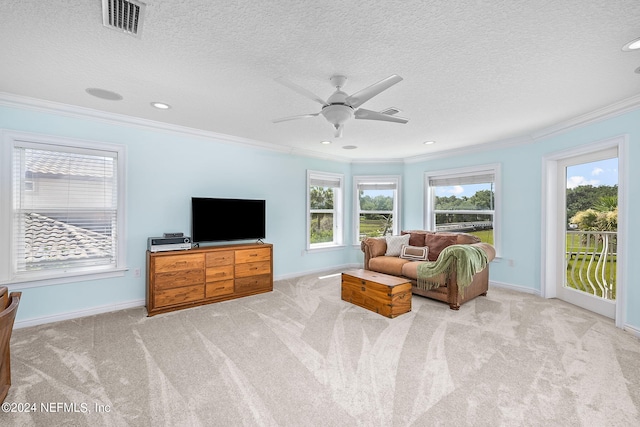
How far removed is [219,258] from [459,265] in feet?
10.4

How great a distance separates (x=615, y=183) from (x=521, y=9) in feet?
9.69

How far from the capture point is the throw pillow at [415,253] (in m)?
4.54

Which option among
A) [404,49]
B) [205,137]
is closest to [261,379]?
[404,49]

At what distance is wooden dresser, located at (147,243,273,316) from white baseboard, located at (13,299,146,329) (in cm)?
46

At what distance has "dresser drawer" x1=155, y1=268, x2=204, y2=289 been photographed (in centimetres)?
347

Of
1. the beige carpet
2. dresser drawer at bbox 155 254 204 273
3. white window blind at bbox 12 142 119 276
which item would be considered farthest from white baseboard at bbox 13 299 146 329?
dresser drawer at bbox 155 254 204 273

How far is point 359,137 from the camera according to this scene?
4422 mm

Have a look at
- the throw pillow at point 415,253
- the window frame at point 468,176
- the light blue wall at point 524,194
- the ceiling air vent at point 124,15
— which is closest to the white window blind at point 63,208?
the ceiling air vent at point 124,15

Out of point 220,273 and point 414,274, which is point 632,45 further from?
point 220,273

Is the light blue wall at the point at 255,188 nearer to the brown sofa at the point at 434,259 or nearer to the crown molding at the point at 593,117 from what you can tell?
the crown molding at the point at 593,117

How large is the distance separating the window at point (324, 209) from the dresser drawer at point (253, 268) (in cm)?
130

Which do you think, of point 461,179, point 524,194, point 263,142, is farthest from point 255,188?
point 524,194

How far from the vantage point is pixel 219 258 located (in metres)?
3.94

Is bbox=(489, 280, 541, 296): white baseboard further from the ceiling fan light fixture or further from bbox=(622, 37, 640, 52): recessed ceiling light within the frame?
the ceiling fan light fixture
